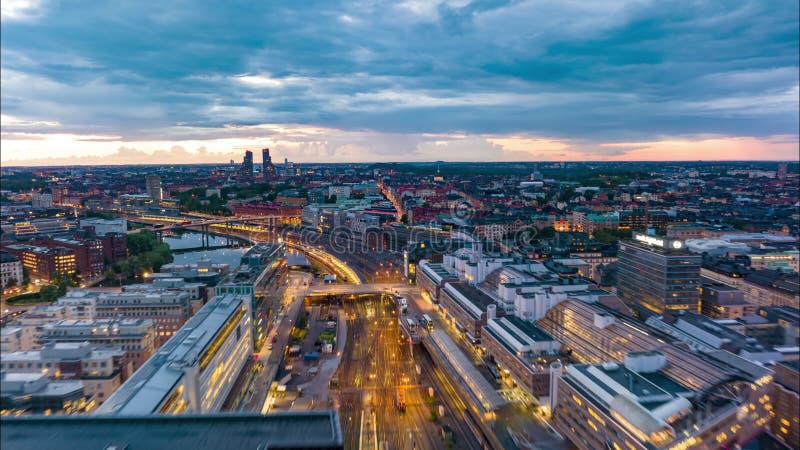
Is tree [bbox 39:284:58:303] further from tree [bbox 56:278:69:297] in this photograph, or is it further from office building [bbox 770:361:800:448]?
office building [bbox 770:361:800:448]

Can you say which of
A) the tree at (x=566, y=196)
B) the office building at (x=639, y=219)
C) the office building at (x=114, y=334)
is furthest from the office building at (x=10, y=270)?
the tree at (x=566, y=196)

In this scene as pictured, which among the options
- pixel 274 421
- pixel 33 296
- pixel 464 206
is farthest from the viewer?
pixel 464 206

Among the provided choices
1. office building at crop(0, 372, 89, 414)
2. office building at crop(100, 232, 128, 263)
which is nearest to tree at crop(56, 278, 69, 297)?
→ office building at crop(100, 232, 128, 263)

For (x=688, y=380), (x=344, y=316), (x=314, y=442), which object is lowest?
(x=344, y=316)

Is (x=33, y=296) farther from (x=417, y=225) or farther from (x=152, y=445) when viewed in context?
(x=417, y=225)

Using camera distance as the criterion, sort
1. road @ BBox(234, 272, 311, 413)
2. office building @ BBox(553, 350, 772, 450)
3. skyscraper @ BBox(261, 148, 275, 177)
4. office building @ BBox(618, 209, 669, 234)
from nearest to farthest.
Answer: office building @ BBox(553, 350, 772, 450), road @ BBox(234, 272, 311, 413), office building @ BBox(618, 209, 669, 234), skyscraper @ BBox(261, 148, 275, 177)

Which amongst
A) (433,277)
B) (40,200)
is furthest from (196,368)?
(40,200)

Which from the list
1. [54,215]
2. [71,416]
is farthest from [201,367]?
[54,215]

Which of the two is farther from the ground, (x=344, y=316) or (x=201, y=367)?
(x=201, y=367)
